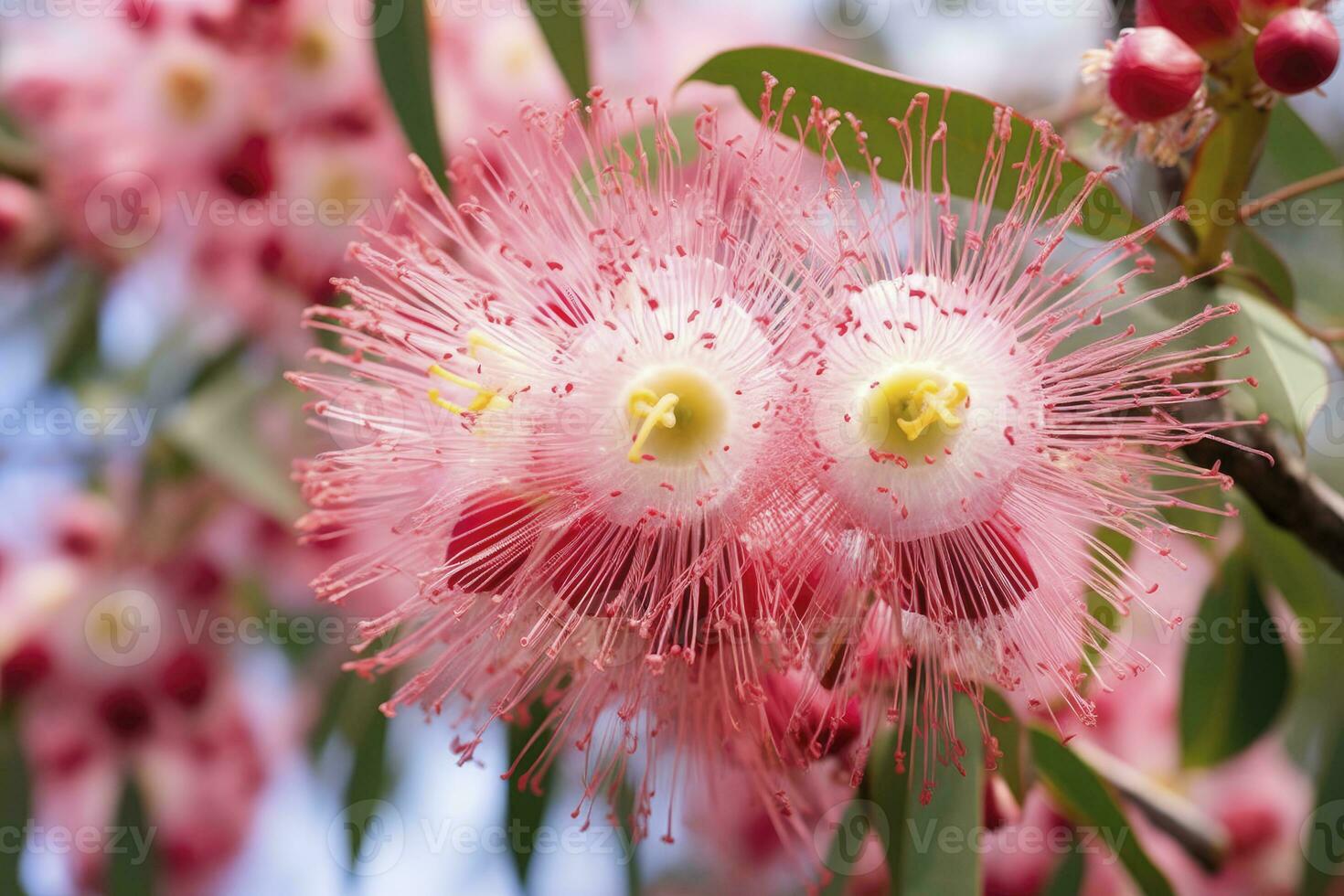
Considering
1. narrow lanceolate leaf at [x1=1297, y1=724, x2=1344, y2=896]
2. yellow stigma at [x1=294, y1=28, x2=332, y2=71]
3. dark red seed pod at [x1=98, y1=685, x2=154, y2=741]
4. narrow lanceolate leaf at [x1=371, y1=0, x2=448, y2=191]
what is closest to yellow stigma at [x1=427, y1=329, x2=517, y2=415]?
narrow lanceolate leaf at [x1=371, y1=0, x2=448, y2=191]

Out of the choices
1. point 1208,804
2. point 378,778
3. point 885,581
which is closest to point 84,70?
point 378,778

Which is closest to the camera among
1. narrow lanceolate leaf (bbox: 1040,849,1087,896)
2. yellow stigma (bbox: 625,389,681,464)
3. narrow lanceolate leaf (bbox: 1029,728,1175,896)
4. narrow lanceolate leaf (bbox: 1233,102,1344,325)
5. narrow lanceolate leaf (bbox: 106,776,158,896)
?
yellow stigma (bbox: 625,389,681,464)

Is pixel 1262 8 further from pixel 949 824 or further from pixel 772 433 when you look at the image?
pixel 949 824

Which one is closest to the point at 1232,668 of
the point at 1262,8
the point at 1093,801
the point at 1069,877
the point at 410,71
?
the point at 1069,877

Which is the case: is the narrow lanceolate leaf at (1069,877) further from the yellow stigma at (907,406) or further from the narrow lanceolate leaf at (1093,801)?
the yellow stigma at (907,406)

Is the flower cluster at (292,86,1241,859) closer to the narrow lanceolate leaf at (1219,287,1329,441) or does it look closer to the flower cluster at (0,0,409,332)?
the narrow lanceolate leaf at (1219,287,1329,441)

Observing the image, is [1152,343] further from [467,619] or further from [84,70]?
[84,70]
